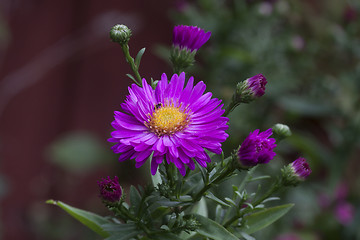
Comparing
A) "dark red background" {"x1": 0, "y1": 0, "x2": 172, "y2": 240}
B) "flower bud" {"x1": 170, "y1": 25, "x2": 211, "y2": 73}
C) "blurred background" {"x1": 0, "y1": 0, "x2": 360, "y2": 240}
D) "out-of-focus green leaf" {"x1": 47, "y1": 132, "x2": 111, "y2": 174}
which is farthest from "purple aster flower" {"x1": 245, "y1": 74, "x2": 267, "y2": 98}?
"out-of-focus green leaf" {"x1": 47, "y1": 132, "x2": 111, "y2": 174}

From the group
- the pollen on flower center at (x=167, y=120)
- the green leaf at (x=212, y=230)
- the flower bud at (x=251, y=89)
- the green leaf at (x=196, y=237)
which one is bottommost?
the green leaf at (x=196, y=237)

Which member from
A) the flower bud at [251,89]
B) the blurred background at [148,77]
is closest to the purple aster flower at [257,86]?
the flower bud at [251,89]

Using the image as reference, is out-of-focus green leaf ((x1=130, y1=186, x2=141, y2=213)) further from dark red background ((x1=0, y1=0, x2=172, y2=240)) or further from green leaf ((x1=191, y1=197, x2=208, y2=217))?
dark red background ((x1=0, y1=0, x2=172, y2=240))

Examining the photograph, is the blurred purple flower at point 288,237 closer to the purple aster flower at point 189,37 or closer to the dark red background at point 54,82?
the purple aster flower at point 189,37

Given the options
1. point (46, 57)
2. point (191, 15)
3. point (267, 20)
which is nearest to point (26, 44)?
point (46, 57)

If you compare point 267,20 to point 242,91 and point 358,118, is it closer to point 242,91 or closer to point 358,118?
point 358,118
